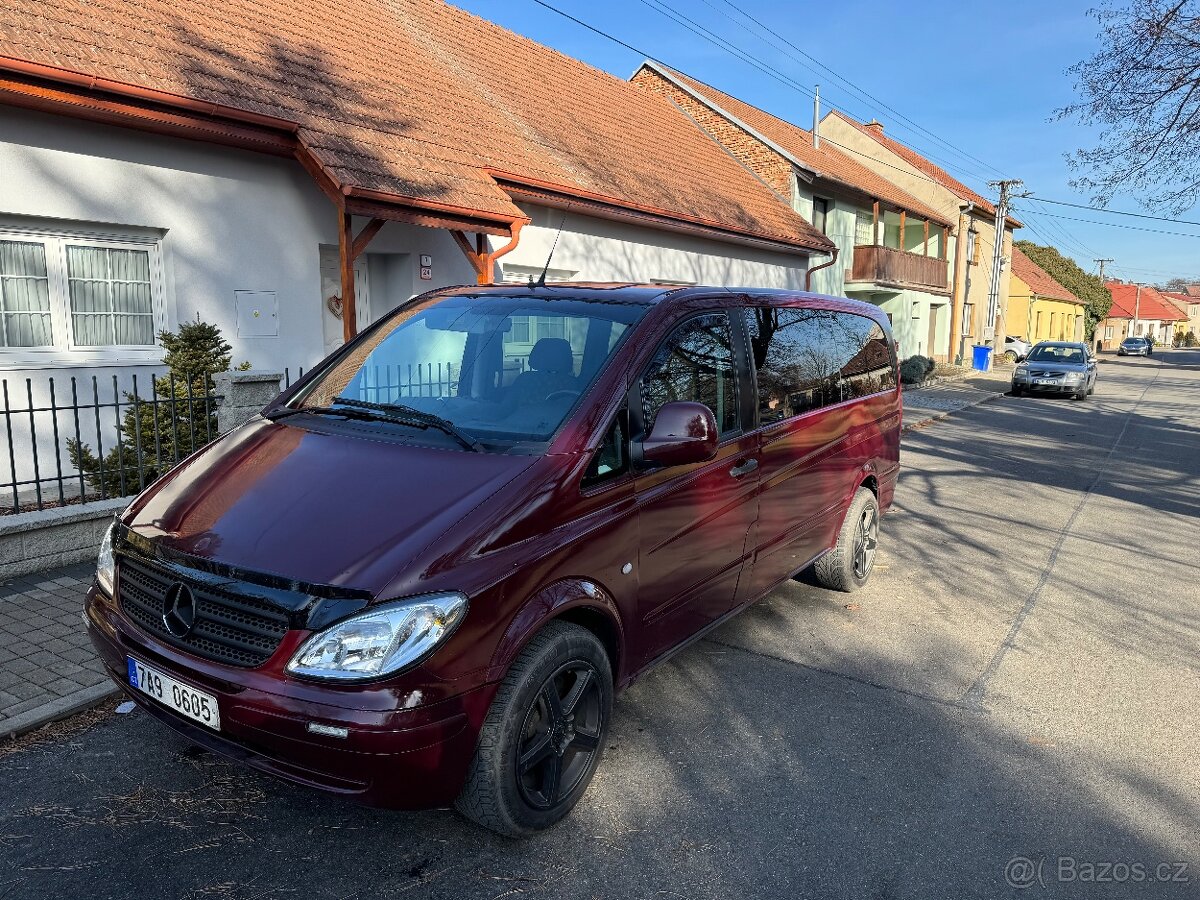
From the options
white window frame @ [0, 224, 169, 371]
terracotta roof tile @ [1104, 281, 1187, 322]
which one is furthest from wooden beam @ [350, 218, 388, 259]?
terracotta roof tile @ [1104, 281, 1187, 322]

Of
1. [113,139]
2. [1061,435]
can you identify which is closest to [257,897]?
[113,139]

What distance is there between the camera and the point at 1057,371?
23.0 meters

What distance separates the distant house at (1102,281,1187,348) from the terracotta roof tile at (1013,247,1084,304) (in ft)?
116

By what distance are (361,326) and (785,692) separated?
791 cm

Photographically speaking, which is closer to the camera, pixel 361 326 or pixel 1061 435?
pixel 361 326

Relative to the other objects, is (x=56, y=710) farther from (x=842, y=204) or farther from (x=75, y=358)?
(x=842, y=204)

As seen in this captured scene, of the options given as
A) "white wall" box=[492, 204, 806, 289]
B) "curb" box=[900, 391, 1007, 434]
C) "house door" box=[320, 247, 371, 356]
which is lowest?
"curb" box=[900, 391, 1007, 434]

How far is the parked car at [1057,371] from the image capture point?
2267cm

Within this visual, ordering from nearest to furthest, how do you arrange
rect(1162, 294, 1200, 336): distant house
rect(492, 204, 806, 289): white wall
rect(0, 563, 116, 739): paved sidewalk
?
rect(0, 563, 116, 739): paved sidewalk < rect(492, 204, 806, 289): white wall < rect(1162, 294, 1200, 336): distant house

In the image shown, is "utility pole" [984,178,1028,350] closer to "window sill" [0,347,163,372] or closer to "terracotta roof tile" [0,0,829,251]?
"terracotta roof tile" [0,0,829,251]

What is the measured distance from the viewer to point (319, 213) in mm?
9492

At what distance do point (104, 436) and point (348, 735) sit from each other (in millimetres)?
6543

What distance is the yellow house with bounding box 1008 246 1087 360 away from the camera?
5169 cm

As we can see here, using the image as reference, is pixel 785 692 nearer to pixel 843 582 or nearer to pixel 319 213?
pixel 843 582
